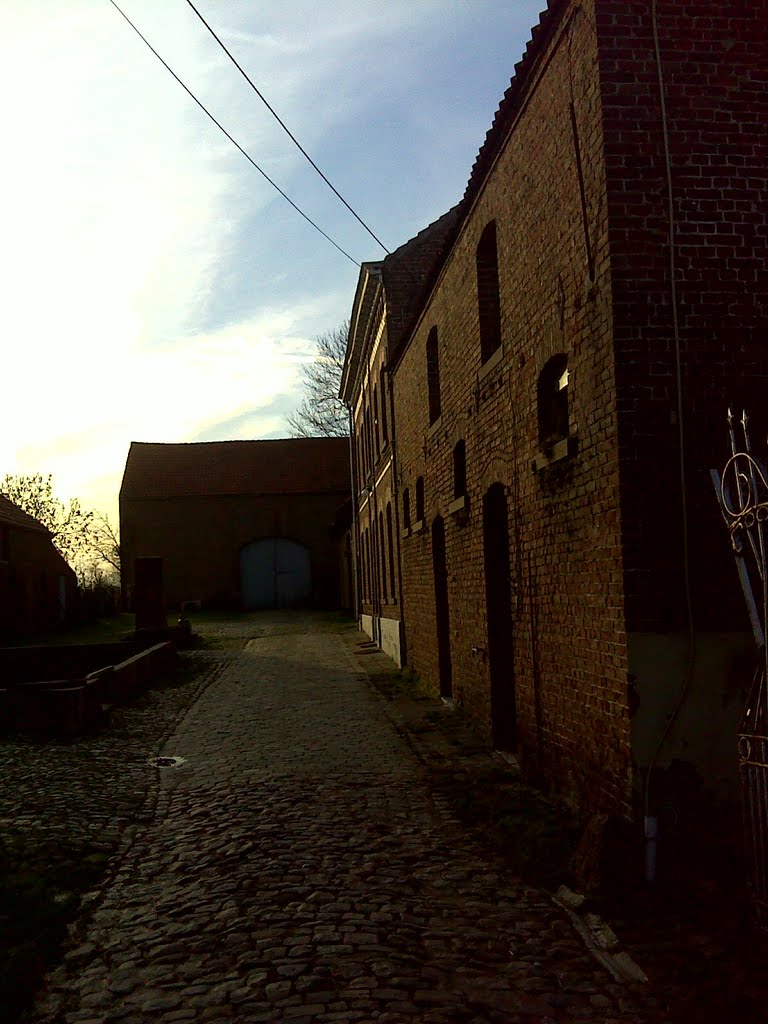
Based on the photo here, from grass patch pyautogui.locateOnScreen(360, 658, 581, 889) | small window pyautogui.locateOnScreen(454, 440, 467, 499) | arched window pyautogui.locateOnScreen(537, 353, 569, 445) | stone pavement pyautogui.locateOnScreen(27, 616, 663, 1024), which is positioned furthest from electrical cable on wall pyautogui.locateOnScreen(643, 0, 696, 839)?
small window pyautogui.locateOnScreen(454, 440, 467, 499)

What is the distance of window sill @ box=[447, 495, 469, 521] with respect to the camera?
35.8 ft

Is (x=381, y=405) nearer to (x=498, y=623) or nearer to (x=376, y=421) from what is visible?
(x=376, y=421)

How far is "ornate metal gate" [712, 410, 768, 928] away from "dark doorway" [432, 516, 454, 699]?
27.8 ft

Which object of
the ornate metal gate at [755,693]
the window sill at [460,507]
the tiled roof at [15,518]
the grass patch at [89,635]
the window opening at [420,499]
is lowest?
the grass patch at [89,635]

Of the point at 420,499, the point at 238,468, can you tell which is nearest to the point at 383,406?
the point at 420,499

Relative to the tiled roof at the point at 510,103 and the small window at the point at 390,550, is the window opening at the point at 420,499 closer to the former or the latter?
the small window at the point at 390,550

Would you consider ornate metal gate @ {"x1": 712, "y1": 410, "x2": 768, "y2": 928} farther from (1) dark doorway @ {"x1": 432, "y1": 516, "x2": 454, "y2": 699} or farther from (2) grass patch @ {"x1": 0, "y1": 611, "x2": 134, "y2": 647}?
(2) grass patch @ {"x1": 0, "y1": 611, "x2": 134, "y2": 647}

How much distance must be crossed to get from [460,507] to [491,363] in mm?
2225

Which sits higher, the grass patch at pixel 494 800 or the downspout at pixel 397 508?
the downspout at pixel 397 508

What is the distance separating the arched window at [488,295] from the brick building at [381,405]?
13.9 feet

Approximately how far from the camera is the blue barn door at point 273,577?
43.2m

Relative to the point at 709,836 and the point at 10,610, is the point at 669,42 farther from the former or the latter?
the point at 10,610

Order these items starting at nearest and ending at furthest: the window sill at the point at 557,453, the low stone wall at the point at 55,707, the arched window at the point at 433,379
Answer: the window sill at the point at 557,453 < the low stone wall at the point at 55,707 < the arched window at the point at 433,379

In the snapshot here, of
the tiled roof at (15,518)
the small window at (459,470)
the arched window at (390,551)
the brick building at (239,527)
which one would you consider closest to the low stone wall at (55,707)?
the small window at (459,470)
